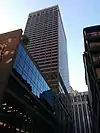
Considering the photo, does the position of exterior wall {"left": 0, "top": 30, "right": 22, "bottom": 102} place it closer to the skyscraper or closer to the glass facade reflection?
the glass facade reflection

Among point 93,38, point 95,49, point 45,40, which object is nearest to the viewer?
point 95,49

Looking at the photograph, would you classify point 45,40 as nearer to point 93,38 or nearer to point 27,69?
point 27,69

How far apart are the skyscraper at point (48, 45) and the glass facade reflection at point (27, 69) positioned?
30.3m

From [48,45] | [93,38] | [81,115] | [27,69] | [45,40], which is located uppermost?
[45,40]

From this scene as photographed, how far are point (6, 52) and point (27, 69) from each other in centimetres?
709

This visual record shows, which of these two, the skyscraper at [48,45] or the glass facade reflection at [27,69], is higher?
the skyscraper at [48,45]

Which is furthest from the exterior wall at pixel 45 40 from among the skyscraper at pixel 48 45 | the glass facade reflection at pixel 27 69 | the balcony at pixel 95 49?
the balcony at pixel 95 49

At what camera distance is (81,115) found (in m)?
145

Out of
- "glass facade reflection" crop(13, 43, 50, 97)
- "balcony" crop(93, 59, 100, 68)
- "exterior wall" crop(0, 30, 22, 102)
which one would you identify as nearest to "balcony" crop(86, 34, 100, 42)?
"balcony" crop(93, 59, 100, 68)

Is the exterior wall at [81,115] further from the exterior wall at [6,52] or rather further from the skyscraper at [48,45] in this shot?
the exterior wall at [6,52]

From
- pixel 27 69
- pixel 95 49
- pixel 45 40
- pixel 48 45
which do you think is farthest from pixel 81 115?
pixel 95 49

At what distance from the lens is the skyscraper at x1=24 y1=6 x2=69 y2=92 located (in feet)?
290

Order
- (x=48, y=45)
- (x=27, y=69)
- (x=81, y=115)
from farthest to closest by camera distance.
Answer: (x=81, y=115), (x=48, y=45), (x=27, y=69)

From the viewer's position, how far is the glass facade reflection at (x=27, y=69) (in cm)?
3697
